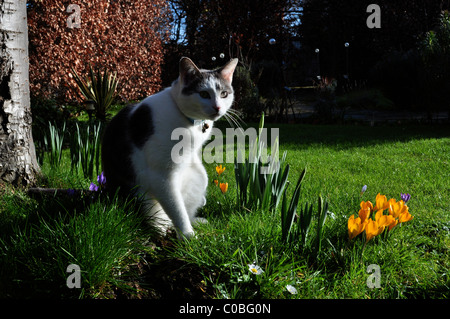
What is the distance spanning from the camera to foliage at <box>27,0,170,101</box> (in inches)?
243

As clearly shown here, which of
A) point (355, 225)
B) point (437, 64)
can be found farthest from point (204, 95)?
point (437, 64)

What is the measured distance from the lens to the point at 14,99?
2.62m

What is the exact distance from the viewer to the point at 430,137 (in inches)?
230

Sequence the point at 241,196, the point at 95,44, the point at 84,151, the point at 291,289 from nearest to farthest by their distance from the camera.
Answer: the point at 291,289, the point at 241,196, the point at 84,151, the point at 95,44

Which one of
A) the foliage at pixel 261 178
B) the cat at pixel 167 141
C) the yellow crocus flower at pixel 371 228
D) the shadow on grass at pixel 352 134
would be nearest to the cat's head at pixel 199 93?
the cat at pixel 167 141

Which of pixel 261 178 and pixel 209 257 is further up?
pixel 261 178

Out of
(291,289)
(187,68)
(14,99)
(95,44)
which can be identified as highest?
(95,44)

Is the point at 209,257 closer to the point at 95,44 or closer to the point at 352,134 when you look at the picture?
the point at 352,134

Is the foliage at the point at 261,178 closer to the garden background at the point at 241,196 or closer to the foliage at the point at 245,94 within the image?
the garden background at the point at 241,196

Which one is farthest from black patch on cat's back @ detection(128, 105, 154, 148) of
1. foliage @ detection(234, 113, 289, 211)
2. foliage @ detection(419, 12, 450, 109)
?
foliage @ detection(419, 12, 450, 109)

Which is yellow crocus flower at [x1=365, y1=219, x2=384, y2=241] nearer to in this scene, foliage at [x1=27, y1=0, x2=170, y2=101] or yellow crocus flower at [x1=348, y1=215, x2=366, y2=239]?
yellow crocus flower at [x1=348, y1=215, x2=366, y2=239]

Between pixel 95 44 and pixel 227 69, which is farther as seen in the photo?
pixel 95 44

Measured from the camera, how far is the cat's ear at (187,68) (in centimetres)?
203

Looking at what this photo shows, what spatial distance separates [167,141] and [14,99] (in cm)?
146
